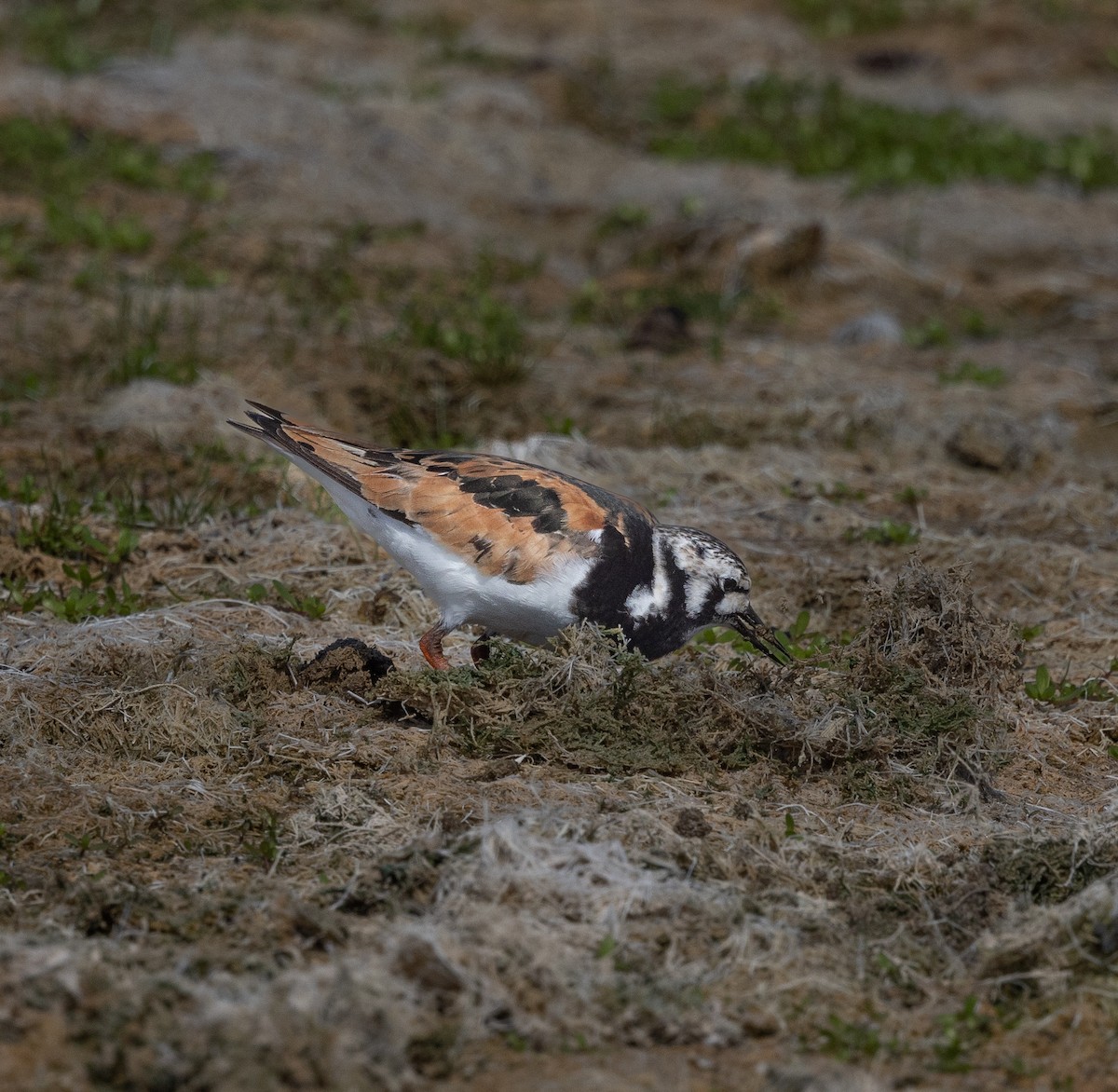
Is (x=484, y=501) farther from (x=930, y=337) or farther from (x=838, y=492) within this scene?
(x=930, y=337)

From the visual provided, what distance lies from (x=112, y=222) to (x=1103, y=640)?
7.58 m

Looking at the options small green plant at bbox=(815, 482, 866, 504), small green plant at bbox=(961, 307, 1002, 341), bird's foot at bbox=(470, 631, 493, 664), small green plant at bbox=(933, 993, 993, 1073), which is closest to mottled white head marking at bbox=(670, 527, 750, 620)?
bird's foot at bbox=(470, 631, 493, 664)

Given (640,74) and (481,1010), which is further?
(640,74)

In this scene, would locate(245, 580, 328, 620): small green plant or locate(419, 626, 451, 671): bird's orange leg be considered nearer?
locate(419, 626, 451, 671): bird's orange leg

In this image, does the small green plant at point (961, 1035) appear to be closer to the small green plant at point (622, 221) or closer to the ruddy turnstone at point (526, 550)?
the ruddy turnstone at point (526, 550)

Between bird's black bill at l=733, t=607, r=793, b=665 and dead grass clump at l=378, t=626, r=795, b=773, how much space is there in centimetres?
56

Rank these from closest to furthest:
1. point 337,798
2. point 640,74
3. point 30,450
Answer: point 337,798
point 30,450
point 640,74

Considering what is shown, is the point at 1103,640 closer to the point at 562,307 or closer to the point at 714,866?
the point at 714,866

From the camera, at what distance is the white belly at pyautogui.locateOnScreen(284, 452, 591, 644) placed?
5.15 metres

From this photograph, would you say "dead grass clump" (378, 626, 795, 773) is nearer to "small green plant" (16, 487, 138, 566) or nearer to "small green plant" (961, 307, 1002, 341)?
"small green plant" (16, 487, 138, 566)

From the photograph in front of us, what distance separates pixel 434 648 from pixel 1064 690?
95.8 inches

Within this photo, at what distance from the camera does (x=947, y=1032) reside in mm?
3713

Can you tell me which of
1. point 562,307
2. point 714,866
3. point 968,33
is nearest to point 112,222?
point 562,307

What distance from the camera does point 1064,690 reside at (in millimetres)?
5754
